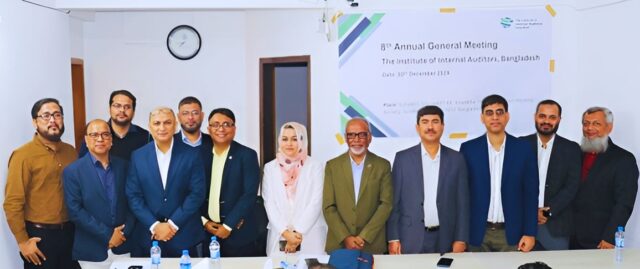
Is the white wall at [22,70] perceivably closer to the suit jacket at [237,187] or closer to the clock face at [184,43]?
the suit jacket at [237,187]

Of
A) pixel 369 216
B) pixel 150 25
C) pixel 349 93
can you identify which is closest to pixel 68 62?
pixel 150 25

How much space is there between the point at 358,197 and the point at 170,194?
1.31 metres

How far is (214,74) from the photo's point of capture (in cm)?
698

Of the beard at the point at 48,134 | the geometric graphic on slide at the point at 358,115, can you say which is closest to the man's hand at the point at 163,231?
the beard at the point at 48,134

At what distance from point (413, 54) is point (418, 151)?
1264 millimetres

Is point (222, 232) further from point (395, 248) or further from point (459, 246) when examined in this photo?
point (459, 246)

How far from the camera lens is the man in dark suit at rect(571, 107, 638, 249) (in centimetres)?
447

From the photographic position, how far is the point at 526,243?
435cm

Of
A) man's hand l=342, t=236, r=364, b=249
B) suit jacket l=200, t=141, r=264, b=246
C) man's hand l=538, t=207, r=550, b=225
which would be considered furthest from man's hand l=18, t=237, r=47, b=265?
man's hand l=538, t=207, r=550, b=225

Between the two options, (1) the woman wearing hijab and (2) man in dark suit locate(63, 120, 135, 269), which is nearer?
(2) man in dark suit locate(63, 120, 135, 269)

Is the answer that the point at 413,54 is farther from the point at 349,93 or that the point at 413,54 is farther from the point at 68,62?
the point at 68,62

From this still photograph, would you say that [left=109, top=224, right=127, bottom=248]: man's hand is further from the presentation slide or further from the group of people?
the presentation slide

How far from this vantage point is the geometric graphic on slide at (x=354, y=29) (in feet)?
17.1

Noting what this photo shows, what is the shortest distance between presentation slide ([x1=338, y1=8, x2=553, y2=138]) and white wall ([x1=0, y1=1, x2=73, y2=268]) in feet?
7.82
